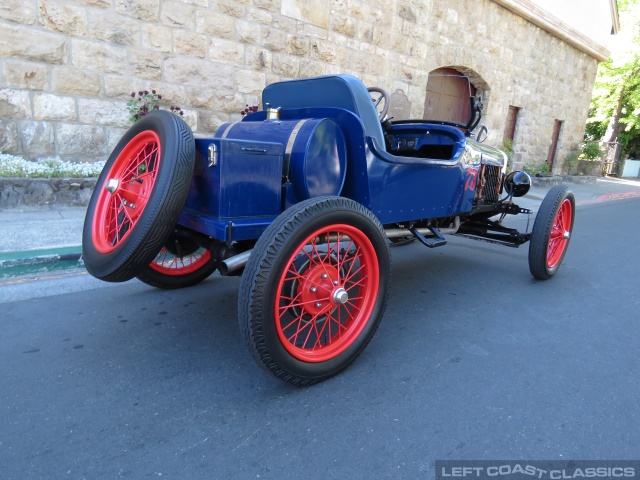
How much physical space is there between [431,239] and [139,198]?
2.17 meters

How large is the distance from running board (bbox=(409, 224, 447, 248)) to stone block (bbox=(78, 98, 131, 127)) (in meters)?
4.66

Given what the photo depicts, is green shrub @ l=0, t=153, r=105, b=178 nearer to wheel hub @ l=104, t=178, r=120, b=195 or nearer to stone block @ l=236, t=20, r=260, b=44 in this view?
stone block @ l=236, t=20, r=260, b=44

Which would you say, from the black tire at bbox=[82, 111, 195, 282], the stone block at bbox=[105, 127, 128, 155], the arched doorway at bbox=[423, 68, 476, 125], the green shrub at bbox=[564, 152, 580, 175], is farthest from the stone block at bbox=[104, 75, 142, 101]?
the green shrub at bbox=[564, 152, 580, 175]

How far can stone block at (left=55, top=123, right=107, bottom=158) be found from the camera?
219 inches

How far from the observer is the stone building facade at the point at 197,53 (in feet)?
17.3

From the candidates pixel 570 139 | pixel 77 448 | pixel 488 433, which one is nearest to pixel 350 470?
pixel 488 433

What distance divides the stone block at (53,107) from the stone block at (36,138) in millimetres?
108

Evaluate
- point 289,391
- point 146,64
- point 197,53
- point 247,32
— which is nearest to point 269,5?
point 247,32

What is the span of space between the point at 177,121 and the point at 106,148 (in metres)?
4.38

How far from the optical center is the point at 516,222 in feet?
23.6

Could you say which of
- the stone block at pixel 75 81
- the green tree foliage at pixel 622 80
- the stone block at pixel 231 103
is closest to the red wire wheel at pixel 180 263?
the stone block at pixel 75 81

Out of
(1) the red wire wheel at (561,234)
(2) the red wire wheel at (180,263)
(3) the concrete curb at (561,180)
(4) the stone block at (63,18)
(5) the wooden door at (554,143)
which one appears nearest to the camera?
(2) the red wire wheel at (180,263)

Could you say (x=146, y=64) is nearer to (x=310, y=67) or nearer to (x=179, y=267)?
(x=310, y=67)

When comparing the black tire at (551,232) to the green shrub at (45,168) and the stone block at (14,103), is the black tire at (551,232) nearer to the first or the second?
the green shrub at (45,168)
